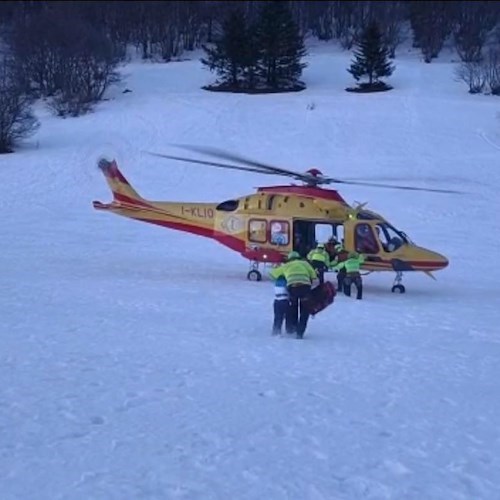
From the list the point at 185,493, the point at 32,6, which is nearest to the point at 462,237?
the point at 185,493

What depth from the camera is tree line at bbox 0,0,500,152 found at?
52.9m

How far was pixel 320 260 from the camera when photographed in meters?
15.7

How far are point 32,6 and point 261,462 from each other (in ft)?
271

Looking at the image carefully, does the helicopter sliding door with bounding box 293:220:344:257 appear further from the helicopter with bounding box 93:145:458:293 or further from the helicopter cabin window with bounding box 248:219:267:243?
the helicopter cabin window with bounding box 248:219:267:243

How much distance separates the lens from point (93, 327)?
1190 cm

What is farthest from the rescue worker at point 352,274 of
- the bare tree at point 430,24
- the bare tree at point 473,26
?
the bare tree at point 430,24

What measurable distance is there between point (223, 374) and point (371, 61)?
4849 cm

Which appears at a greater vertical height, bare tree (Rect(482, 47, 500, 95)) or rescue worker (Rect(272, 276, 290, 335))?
rescue worker (Rect(272, 276, 290, 335))

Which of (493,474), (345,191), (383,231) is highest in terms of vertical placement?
(493,474)

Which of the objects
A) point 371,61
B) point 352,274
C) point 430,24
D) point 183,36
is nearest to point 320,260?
point 352,274

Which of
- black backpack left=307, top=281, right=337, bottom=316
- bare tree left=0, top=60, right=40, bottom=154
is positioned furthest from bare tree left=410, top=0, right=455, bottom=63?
black backpack left=307, top=281, right=337, bottom=316

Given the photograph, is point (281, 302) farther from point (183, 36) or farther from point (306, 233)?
point (183, 36)

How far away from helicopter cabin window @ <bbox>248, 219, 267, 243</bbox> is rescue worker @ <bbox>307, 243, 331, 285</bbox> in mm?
1262

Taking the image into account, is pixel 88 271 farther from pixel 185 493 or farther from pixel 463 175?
pixel 463 175
